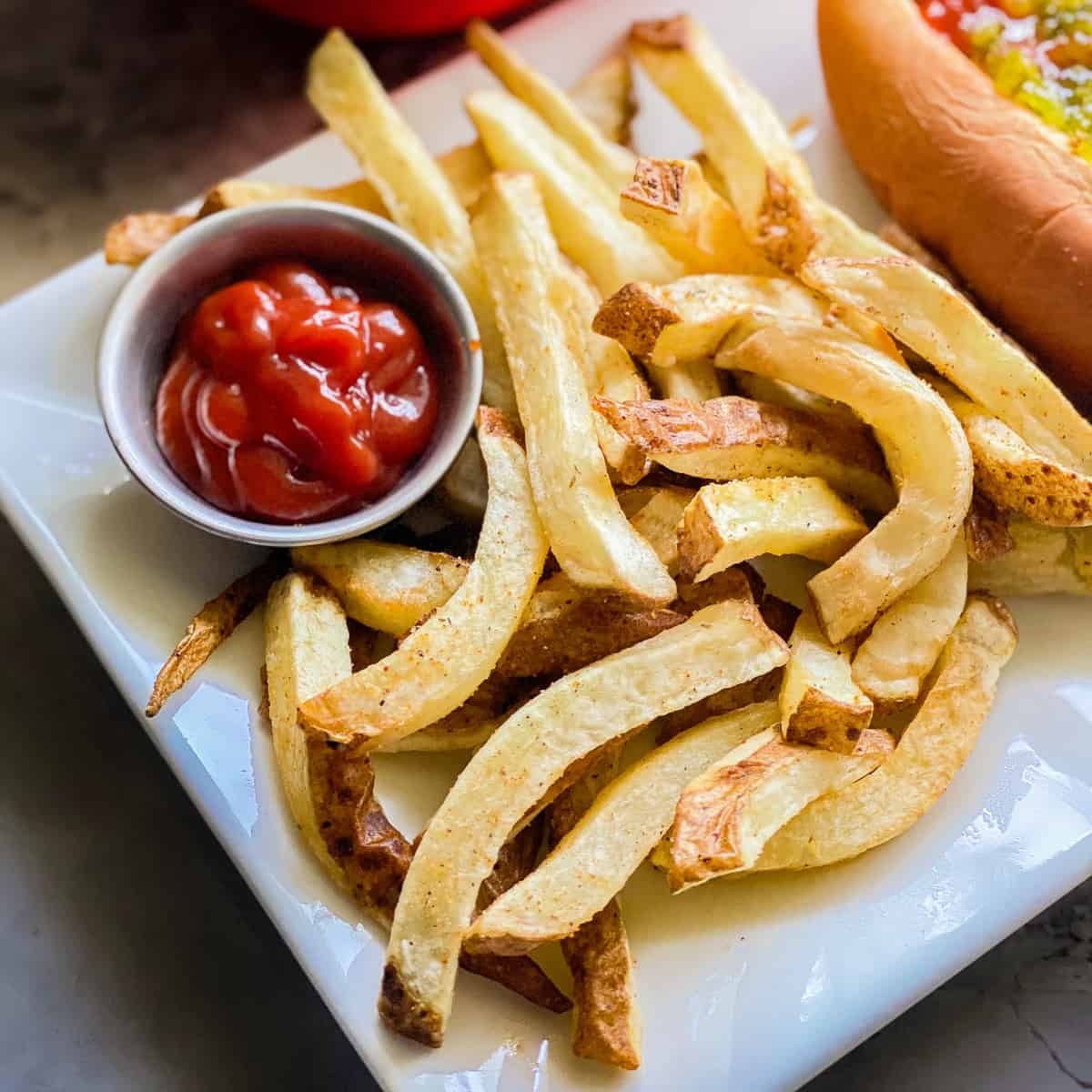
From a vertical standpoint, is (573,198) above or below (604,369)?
above

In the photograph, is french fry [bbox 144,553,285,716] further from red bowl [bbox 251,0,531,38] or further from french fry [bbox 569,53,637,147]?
red bowl [bbox 251,0,531,38]

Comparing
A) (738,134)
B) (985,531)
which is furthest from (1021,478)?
(738,134)

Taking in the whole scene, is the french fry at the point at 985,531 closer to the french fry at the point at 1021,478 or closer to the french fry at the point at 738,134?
the french fry at the point at 1021,478

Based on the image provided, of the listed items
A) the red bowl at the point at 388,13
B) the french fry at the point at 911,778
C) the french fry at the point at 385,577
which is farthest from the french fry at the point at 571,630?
the red bowl at the point at 388,13

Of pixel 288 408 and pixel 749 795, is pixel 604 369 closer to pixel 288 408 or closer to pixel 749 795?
pixel 288 408

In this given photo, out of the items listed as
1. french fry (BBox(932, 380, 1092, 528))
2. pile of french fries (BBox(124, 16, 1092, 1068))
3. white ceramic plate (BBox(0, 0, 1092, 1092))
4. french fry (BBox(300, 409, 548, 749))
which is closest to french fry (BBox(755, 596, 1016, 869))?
pile of french fries (BBox(124, 16, 1092, 1068))

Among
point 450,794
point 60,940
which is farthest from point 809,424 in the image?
point 60,940
